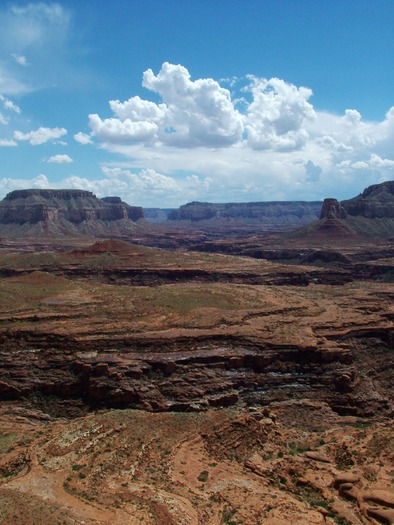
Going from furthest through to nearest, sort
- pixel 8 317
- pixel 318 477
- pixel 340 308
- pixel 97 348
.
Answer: pixel 340 308
pixel 8 317
pixel 97 348
pixel 318 477

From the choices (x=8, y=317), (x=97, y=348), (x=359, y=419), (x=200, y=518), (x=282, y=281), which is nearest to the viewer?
(x=200, y=518)

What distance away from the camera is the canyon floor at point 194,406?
27.2 meters

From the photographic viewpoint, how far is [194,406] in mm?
41188

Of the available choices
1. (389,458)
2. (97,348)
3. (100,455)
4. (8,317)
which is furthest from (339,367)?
(8,317)

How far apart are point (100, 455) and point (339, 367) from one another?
82.1ft

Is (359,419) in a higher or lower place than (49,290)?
lower

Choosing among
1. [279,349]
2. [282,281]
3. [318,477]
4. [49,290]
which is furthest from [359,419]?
[282,281]

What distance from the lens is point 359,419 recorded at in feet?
137

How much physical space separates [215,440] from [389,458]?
35.6 feet

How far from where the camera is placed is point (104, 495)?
2695 centimetres

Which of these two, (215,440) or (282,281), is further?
(282,281)

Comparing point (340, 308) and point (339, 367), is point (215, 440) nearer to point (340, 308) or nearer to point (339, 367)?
point (339, 367)

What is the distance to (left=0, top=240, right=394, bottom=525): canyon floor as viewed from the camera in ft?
89.1

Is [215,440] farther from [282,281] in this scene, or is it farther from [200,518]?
[282,281]
